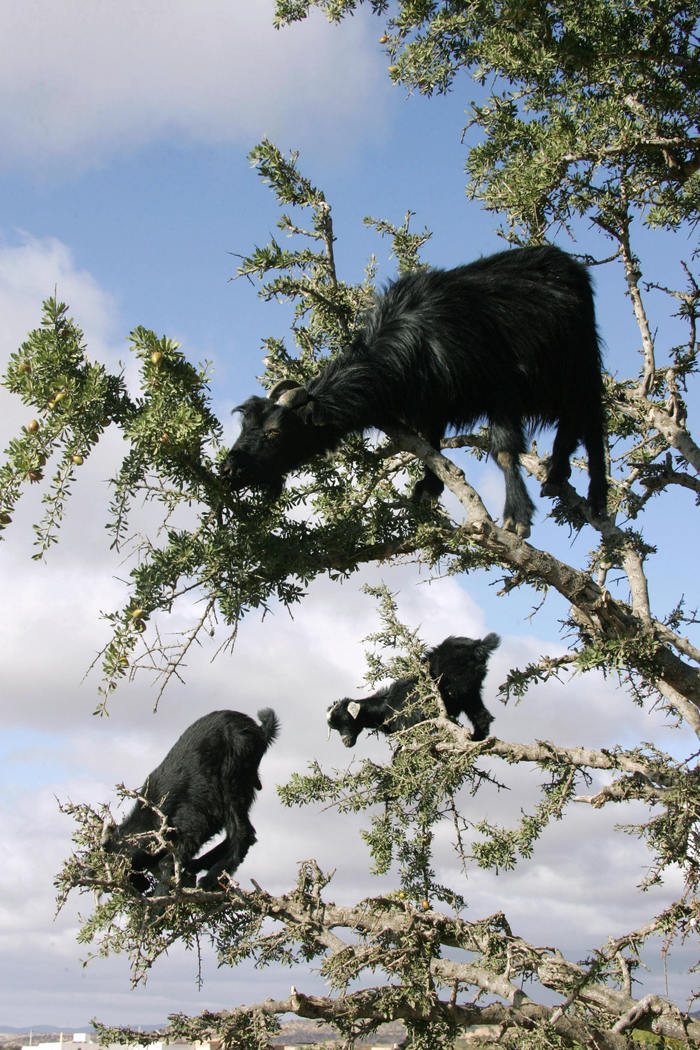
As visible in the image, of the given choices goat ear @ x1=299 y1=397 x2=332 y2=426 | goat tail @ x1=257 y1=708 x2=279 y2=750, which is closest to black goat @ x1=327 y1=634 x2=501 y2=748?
goat tail @ x1=257 y1=708 x2=279 y2=750

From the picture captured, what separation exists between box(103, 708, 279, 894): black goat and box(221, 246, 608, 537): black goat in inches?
97.6

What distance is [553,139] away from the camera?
5.79 m

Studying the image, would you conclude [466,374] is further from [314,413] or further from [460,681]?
[460,681]

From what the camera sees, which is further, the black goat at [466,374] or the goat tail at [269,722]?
the goat tail at [269,722]

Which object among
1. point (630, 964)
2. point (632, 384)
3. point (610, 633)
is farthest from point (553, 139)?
point (630, 964)

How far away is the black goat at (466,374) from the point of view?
17.4ft

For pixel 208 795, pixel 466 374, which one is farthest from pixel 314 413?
pixel 208 795

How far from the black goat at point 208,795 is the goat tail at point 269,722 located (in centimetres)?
40

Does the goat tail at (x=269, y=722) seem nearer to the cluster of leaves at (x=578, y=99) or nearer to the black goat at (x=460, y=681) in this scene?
the black goat at (x=460, y=681)

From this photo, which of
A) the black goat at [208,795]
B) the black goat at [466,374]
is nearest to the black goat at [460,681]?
the black goat at [208,795]

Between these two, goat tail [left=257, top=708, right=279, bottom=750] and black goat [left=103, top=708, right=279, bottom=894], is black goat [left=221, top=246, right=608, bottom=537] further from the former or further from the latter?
goat tail [left=257, top=708, right=279, bottom=750]

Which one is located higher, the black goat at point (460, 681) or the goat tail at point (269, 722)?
the black goat at point (460, 681)

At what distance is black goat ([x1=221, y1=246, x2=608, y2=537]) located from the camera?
17.4 ft

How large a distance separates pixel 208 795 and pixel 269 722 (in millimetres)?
915
